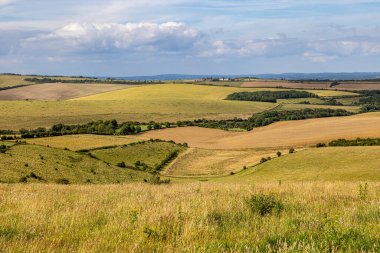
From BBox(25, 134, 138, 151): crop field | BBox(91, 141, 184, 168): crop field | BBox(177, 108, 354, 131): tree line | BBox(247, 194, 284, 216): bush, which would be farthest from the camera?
BBox(177, 108, 354, 131): tree line

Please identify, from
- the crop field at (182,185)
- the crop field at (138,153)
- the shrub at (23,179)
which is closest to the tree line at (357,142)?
the crop field at (182,185)

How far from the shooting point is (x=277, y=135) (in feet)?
340

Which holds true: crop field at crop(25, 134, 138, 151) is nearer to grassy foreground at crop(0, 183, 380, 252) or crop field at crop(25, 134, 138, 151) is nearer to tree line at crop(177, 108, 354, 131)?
tree line at crop(177, 108, 354, 131)

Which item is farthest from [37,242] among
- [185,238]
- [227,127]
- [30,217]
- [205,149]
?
[227,127]

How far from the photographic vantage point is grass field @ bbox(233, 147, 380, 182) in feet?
164

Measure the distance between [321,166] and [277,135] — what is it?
148 feet

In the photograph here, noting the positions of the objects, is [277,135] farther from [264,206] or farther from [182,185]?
[264,206]

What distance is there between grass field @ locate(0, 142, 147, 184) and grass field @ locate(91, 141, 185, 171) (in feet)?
40.4

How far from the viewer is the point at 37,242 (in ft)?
23.4

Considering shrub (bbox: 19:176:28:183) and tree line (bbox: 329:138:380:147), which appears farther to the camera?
tree line (bbox: 329:138:380:147)

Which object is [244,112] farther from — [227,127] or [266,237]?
[266,237]

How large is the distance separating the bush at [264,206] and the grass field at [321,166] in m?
36.6

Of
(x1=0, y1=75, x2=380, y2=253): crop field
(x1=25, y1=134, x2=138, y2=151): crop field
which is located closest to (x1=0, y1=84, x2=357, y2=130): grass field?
(x1=0, y1=75, x2=380, y2=253): crop field

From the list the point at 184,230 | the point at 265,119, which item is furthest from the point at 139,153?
the point at 184,230
